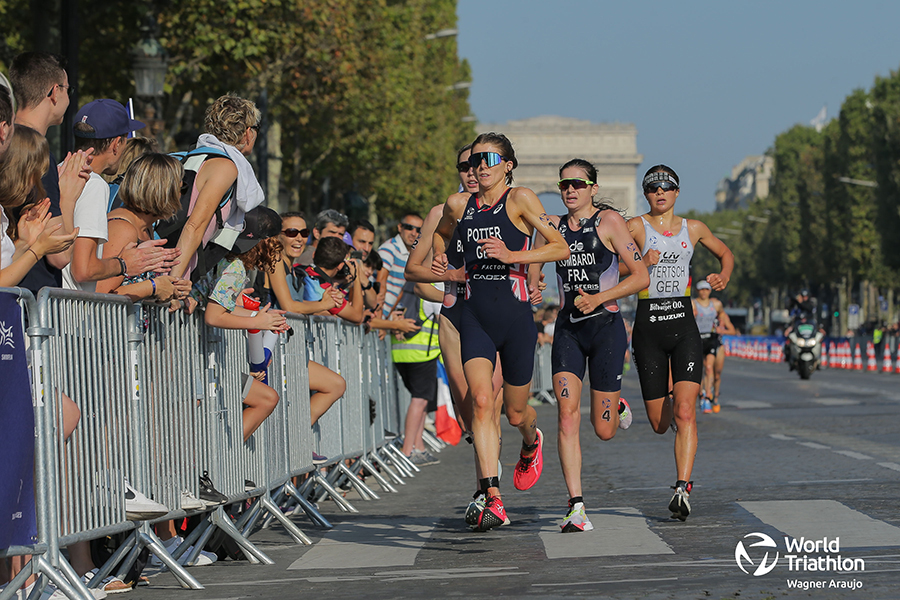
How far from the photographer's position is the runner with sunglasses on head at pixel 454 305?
340 inches

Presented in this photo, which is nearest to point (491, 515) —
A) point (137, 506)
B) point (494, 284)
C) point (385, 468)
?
point (494, 284)

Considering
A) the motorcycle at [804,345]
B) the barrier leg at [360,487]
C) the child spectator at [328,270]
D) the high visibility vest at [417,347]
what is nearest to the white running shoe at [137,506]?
the barrier leg at [360,487]

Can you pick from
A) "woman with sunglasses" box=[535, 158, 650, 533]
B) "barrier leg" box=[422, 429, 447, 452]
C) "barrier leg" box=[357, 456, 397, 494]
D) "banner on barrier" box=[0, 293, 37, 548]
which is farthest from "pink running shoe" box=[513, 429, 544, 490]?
"barrier leg" box=[422, 429, 447, 452]

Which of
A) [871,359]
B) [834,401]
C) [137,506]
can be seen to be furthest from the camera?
[871,359]

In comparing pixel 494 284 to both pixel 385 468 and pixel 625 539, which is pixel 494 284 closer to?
pixel 625 539

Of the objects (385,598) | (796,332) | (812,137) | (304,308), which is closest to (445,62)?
(796,332)

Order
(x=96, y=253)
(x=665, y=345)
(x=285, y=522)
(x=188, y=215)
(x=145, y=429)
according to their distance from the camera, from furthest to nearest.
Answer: (x=665, y=345) → (x=285, y=522) → (x=188, y=215) → (x=96, y=253) → (x=145, y=429)

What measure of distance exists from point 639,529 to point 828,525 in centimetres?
94

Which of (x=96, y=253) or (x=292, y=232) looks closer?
(x=96, y=253)

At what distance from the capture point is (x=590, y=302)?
873cm

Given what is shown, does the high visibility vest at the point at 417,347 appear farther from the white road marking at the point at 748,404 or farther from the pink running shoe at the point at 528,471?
the white road marking at the point at 748,404

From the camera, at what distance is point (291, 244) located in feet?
37.6

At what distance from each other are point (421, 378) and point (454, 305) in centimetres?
575

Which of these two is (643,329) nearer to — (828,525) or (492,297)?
(492,297)
